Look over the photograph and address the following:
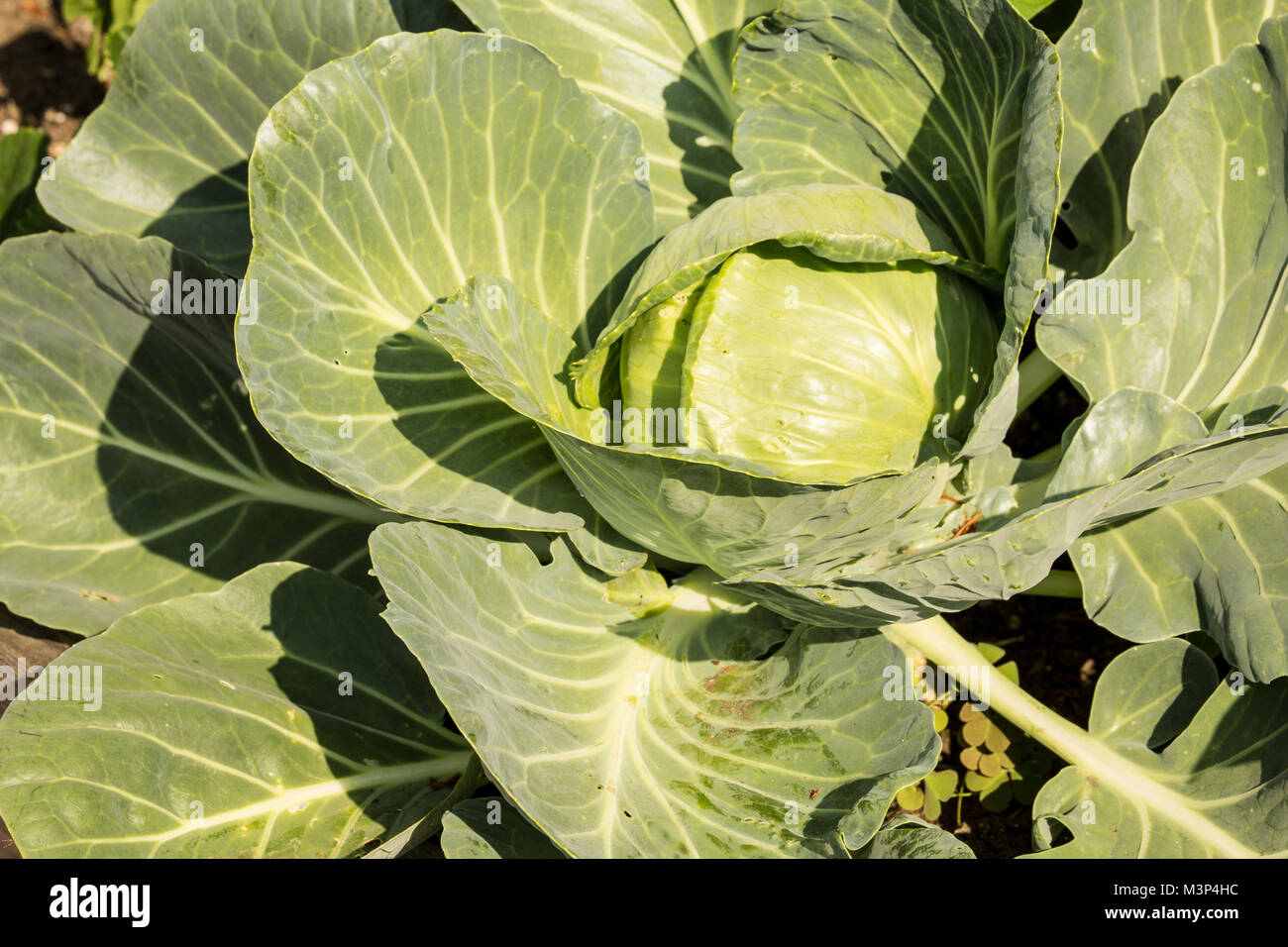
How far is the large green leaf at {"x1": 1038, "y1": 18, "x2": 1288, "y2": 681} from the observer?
8.88 ft

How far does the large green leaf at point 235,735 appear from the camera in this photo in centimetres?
270

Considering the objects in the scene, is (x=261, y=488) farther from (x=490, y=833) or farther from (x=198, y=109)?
(x=490, y=833)

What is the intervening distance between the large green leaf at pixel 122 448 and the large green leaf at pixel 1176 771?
2.17 m

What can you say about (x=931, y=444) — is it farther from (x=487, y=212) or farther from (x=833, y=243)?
(x=487, y=212)

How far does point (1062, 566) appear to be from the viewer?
396 cm

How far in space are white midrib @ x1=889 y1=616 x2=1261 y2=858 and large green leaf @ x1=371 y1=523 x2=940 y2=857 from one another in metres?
0.43

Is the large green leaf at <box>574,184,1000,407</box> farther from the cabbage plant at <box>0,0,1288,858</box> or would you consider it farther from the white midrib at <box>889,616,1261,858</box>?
the white midrib at <box>889,616,1261,858</box>

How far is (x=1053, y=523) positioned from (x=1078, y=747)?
106 cm

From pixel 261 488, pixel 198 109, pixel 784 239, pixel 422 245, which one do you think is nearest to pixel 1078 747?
pixel 784 239

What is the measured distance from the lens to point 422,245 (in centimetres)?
281

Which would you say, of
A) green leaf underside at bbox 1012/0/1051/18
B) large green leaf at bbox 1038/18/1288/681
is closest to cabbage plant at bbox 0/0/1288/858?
large green leaf at bbox 1038/18/1288/681

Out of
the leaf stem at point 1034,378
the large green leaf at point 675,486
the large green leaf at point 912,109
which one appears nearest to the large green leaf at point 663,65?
the large green leaf at point 912,109

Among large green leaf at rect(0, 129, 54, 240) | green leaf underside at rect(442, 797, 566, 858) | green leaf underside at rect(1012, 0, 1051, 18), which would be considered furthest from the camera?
large green leaf at rect(0, 129, 54, 240)

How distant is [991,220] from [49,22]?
5057 mm
